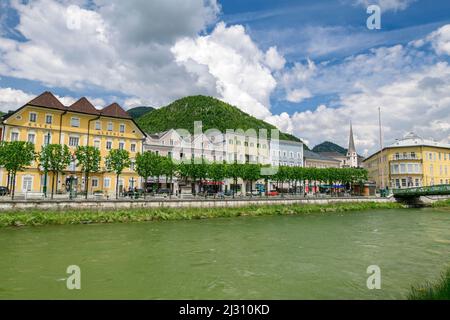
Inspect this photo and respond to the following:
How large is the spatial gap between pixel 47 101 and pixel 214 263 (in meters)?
36.6

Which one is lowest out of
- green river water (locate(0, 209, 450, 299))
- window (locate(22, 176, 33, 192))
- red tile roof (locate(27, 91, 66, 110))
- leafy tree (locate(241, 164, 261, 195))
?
green river water (locate(0, 209, 450, 299))

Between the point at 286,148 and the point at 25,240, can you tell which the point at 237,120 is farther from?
the point at 25,240

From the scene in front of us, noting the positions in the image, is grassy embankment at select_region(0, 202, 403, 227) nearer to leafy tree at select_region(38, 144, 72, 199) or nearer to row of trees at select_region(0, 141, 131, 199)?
row of trees at select_region(0, 141, 131, 199)

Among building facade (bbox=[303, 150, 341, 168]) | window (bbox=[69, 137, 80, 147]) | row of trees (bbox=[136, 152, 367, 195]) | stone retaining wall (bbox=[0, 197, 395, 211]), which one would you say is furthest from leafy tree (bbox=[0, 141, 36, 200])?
building facade (bbox=[303, 150, 341, 168])

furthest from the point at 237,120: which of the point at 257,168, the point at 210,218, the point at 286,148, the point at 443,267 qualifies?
the point at 443,267

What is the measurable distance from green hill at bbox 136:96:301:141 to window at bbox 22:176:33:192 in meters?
43.8

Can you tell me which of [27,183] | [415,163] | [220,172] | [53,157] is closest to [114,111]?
[53,157]

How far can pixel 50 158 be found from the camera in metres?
34.6

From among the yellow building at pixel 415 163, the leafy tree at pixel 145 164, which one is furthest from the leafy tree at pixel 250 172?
the yellow building at pixel 415 163

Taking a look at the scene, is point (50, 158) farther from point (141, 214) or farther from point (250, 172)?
point (250, 172)

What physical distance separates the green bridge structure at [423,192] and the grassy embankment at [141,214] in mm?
15006

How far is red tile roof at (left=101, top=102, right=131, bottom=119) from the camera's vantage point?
150ft

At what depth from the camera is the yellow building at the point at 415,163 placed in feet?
225

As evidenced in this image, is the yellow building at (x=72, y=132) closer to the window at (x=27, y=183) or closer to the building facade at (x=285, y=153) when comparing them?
the window at (x=27, y=183)
